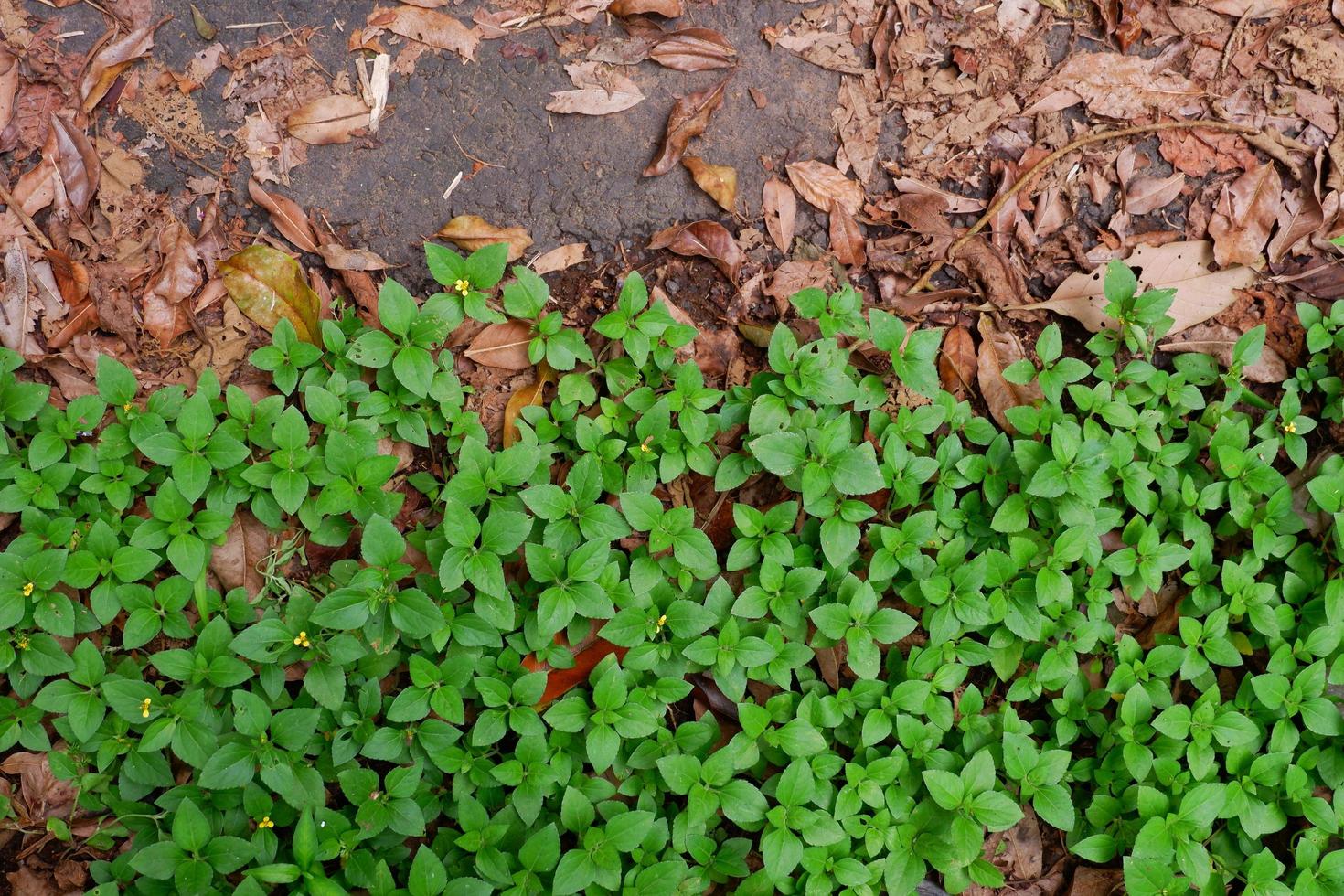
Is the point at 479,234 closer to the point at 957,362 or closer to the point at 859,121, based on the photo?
the point at 859,121

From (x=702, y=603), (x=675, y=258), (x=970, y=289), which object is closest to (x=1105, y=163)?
Answer: (x=970, y=289)

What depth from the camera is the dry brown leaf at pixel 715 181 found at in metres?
3.54

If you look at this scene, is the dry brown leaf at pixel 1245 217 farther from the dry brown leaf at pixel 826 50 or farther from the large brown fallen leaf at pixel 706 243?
the large brown fallen leaf at pixel 706 243

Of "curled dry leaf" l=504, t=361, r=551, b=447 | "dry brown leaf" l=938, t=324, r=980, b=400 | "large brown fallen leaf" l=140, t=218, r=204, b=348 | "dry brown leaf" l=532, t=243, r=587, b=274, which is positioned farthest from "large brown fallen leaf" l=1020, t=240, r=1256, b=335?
"large brown fallen leaf" l=140, t=218, r=204, b=348

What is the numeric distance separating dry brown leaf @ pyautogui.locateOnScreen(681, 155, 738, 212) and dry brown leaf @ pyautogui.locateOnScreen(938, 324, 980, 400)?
3.36ft

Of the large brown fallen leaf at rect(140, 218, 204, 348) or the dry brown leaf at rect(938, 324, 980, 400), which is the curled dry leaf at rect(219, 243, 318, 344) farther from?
the dry brown leaf at rect(938, 324, 980, 400)

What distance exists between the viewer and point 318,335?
3.37 m

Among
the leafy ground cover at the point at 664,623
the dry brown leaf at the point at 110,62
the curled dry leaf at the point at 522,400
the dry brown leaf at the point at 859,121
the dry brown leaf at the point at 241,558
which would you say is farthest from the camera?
the dry brown leaf at the point at 859,121

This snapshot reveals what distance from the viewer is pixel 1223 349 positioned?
3.54 m

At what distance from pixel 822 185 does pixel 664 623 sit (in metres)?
1.87

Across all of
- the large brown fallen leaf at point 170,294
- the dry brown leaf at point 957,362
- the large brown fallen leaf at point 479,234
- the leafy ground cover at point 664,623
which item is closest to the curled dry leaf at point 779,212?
the leafy ground cover at point 664,623

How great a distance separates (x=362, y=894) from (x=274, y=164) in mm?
2696

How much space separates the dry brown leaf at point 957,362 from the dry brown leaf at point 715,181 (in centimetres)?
103

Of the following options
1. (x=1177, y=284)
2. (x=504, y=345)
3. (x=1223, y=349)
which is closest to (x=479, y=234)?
(x=504, y=345)
